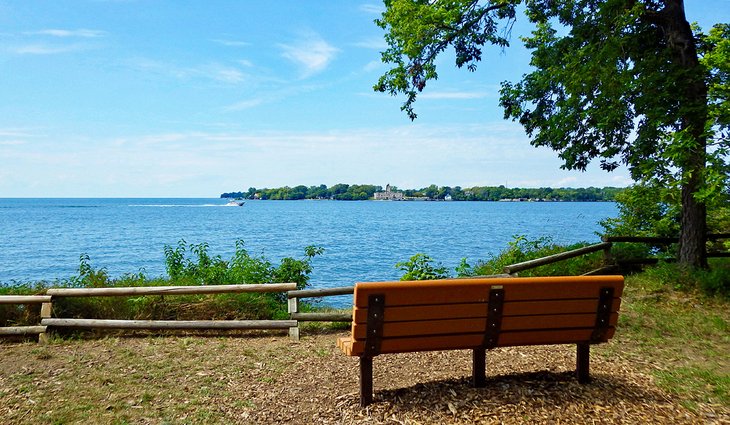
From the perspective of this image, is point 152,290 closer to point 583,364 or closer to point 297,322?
point 297,322

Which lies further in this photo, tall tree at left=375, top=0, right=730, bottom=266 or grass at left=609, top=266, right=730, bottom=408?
tall tree at left=375, top=0, right=730, bottom=266

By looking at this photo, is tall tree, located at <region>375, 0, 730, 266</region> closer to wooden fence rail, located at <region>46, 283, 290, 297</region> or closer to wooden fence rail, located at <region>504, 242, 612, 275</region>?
wooden fence rail, located at <region>504, 242, 612, 275</region>

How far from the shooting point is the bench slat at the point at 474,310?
4332 millimetres

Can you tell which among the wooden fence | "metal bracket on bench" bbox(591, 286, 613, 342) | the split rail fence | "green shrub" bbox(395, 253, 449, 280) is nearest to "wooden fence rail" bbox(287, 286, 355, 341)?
the split rail fence

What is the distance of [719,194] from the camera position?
28.9 feet

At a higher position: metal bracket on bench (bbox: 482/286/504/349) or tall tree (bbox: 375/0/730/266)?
tall tree (bbox: 375/0/730/266)

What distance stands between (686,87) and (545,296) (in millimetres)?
7849

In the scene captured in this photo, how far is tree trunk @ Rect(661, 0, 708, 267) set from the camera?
959cm

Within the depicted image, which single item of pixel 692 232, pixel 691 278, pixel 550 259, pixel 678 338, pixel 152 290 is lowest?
pixel 678 338

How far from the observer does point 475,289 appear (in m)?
4.45

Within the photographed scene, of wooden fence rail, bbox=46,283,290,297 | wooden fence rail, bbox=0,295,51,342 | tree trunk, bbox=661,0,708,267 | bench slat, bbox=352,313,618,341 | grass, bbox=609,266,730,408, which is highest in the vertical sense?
tree trunk, bbox=661,0,708,267

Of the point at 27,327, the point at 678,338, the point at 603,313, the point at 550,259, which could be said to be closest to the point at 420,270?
the point at 550,259

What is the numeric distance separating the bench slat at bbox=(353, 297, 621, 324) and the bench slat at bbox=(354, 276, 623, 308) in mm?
45

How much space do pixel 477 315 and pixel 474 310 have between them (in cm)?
6
